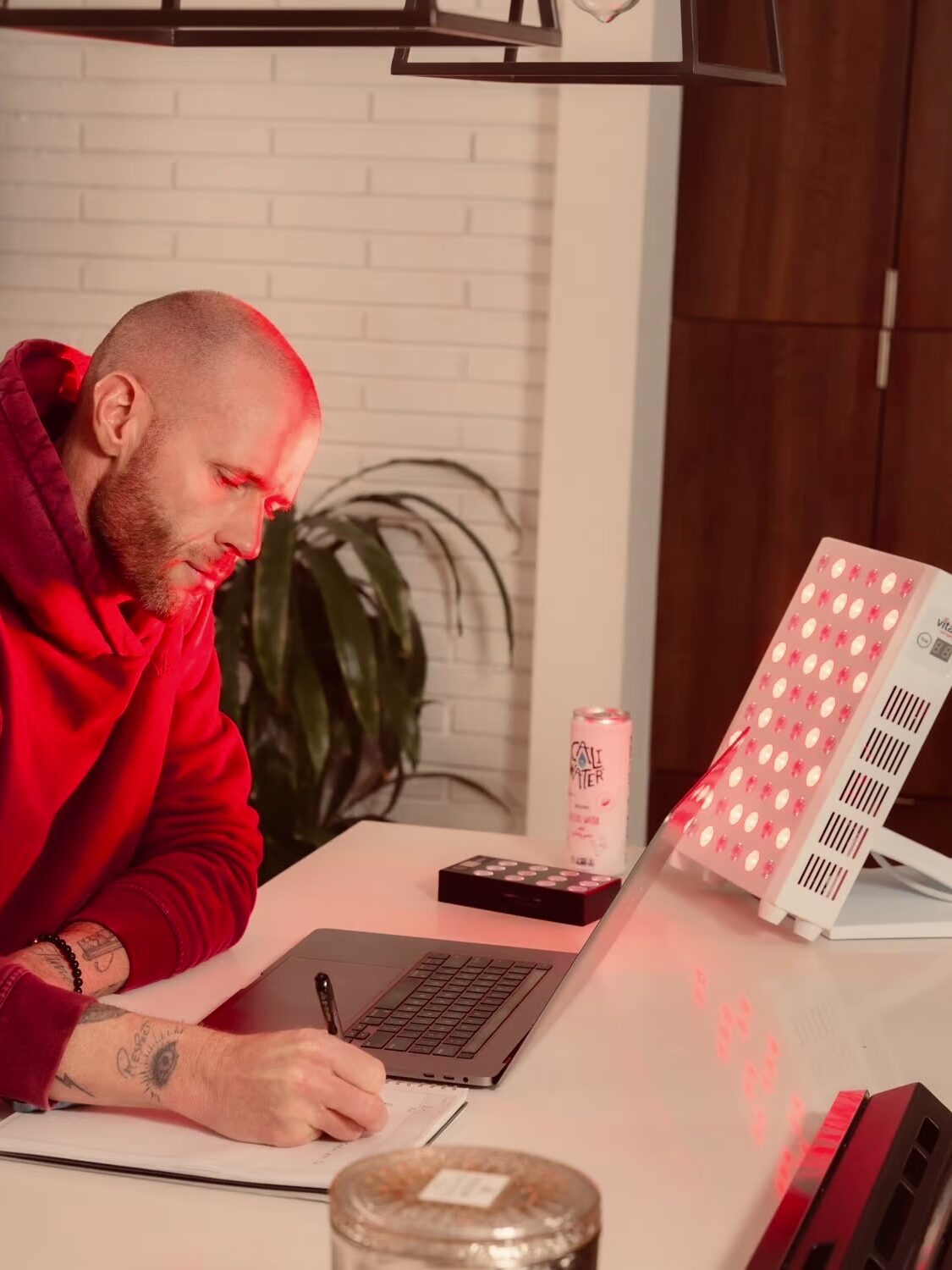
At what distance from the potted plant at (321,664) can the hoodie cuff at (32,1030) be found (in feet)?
6.59

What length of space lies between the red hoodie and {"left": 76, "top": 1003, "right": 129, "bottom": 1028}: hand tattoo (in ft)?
0.82

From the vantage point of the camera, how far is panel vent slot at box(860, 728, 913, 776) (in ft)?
5.41

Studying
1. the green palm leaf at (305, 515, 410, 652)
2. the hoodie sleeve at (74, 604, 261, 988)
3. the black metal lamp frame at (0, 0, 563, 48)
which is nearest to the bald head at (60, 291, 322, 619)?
the hoodie sleeve at (74, 604, 261, 988)

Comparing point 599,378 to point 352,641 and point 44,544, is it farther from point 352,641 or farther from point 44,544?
point 44,544

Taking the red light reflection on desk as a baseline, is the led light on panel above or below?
above

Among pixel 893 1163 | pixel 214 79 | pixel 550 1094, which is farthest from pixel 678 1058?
pixel 214 79

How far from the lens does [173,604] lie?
5.27 ft

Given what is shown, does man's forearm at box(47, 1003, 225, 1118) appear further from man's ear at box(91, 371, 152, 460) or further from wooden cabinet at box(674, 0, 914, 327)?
wooden cabinet at box(674, 0, 914, 327)

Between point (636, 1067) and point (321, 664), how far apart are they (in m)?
2.17

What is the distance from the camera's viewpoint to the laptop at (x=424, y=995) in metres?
1.32

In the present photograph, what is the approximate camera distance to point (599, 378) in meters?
3.49

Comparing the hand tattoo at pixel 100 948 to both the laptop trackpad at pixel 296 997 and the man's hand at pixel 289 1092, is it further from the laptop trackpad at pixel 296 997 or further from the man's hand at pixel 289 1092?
the man's hand at pixel 289 1092

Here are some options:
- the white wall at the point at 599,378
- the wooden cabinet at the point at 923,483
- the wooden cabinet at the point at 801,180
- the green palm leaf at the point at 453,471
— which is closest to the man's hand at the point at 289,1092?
the white wall at the point at 599,378

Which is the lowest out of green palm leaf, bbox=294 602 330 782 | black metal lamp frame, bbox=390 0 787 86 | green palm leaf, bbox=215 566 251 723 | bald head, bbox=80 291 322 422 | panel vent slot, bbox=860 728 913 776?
green palm leaf, bbox=294 602 330 782
